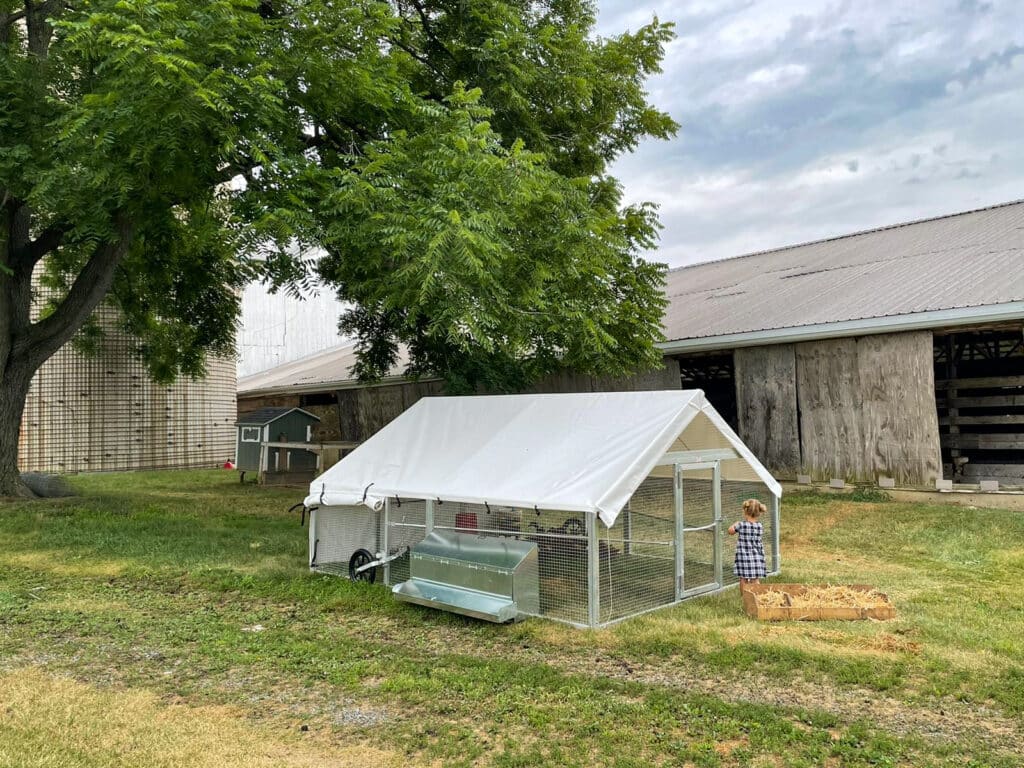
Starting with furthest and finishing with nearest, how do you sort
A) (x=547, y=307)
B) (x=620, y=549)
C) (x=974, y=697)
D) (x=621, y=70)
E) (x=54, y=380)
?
(x=54, y=380), (x=621, y=70), (x=547, y=307), (x=620, y=549), (x=974, y=697)

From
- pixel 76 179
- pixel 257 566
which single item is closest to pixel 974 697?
pixel 257 566

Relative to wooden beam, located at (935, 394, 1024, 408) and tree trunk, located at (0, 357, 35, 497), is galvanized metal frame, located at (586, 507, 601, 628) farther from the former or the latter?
tree trunk, located at (0, 357, 35, 497)

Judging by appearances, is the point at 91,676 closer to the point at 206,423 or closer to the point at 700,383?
the point at 700,383

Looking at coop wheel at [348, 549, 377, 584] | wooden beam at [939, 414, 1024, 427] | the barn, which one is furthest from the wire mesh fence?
wooden beam at [939, 414, 1024, 427]

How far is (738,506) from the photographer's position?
8.83 m

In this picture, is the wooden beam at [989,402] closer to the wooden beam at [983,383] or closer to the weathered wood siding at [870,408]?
the wooden beam at [983,383]

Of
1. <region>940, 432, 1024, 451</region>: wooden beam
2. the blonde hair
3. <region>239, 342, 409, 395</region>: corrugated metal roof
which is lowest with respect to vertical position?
the blonde hair

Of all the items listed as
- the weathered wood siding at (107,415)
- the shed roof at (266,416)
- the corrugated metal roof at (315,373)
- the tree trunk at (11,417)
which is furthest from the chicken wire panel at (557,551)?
the weathered wood siding at (107,415)

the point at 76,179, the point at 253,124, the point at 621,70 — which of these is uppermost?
the point at 621,70

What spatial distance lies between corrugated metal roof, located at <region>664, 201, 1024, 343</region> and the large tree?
2.74m

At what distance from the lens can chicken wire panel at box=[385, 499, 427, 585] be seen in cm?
842

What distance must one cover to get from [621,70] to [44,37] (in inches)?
377

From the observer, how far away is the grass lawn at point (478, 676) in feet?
14.9

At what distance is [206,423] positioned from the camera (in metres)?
26.9
